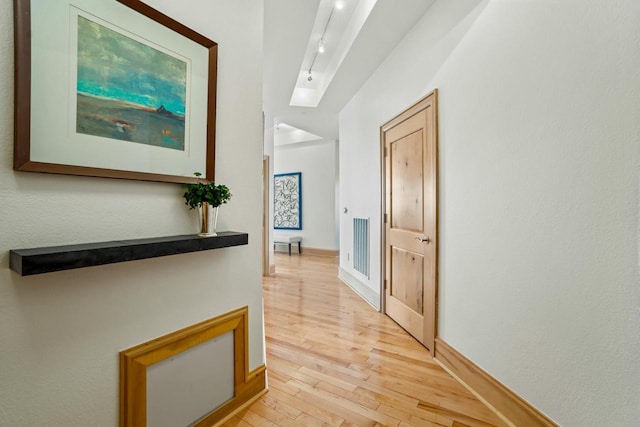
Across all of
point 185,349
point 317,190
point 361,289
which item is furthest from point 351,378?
point 317,190

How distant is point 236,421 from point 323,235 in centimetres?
535

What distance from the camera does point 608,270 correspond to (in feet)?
3.69

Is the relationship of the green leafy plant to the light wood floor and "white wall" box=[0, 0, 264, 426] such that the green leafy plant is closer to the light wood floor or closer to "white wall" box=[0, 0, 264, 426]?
"white wall" box=[0, 0, 264, 426]

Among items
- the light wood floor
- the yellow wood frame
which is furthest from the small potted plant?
the light wood floor

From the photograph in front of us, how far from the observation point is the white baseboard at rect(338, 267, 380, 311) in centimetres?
331

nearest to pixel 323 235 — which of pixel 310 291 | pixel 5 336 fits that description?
pixel 310 291

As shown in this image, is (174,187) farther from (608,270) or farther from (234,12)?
(608,270)

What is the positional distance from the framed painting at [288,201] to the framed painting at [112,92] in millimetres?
5675

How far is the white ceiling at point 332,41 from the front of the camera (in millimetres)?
2398

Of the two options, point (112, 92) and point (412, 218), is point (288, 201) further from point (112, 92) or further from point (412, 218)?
point (112, 92)

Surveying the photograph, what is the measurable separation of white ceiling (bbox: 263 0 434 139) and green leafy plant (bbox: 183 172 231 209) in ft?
6.16

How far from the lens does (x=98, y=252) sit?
993 mm

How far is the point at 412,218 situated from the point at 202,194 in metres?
1.86

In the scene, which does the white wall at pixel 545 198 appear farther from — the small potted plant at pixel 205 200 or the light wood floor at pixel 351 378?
the small potted plant at pixel 205 200
